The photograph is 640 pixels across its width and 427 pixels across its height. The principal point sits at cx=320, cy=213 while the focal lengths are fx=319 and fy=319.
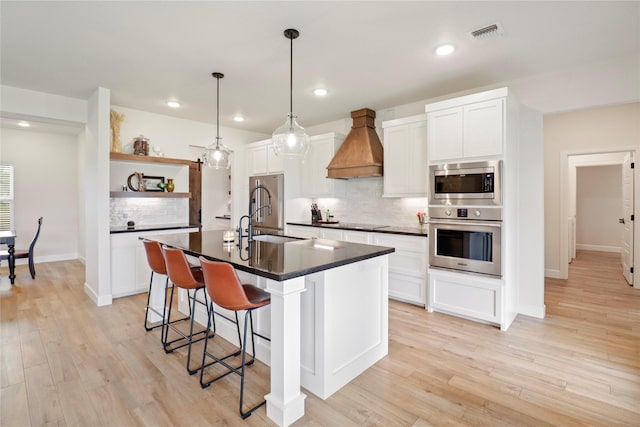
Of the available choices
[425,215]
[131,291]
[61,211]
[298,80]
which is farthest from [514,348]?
[61,211]

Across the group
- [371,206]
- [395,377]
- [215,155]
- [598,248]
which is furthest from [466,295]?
[598,248]

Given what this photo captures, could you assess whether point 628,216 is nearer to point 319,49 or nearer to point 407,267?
point 407,267

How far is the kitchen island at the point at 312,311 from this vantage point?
1.86 m

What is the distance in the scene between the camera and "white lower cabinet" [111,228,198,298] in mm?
4215

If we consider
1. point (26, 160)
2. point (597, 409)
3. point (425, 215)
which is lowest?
point (597, 409)

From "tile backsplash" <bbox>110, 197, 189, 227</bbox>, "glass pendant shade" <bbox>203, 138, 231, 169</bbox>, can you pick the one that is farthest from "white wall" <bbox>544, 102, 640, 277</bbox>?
"tile backsplash" <bbox>110, 197, 189, 227</bbox>

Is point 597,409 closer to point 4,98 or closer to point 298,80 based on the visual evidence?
point 298,80

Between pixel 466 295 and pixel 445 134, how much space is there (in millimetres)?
1777

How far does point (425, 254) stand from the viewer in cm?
380

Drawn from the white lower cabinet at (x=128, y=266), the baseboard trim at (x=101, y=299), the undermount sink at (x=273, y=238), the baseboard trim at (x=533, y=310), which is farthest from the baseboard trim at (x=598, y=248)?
the baseboard trim at (x=101, y=299)

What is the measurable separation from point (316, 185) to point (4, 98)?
4.12 metres

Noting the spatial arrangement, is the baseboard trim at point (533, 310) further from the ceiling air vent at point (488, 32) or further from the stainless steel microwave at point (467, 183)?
the ceiling air vent at point (488, 32)

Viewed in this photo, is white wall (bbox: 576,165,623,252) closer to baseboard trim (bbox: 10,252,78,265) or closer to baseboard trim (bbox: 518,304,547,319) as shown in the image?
baseboard trim (bbox: 518,304,547,319)

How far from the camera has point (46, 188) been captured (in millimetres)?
6500
